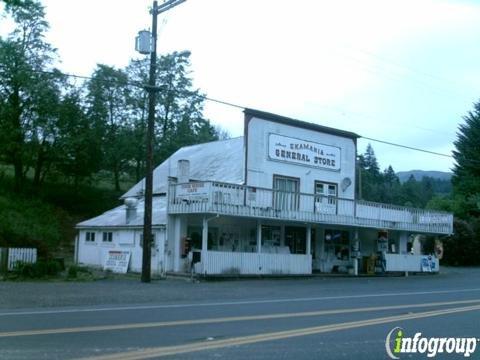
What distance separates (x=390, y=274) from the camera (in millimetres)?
34562

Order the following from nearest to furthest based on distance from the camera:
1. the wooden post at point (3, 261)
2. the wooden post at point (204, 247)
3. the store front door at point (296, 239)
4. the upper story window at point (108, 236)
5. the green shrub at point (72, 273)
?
1. the green shrub at point (72, 273)
2. the wooden post at point (3, 261)
3. the wooden post at point (204, 247)
4. the upper story window at point (108, 236)
5. the store front door at point (296, 239)

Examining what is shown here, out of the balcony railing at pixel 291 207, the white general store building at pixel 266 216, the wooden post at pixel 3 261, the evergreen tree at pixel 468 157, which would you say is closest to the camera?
the wooden post at pixel 3 261

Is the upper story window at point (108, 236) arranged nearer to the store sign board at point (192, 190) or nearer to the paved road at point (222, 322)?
the store sign board at point (192, 190)

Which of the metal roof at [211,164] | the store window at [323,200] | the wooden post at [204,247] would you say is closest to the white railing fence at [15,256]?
the wooden post at [204,247]

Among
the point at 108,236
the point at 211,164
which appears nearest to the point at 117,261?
the point at 108,236

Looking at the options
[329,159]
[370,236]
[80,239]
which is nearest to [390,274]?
[370,236]

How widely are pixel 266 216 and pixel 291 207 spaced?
91.6 inches

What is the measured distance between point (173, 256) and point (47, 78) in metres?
23.5

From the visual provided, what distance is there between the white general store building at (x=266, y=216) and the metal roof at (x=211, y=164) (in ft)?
0.27

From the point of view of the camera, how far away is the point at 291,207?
30125mm

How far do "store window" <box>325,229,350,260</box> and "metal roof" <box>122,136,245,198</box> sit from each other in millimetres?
6661

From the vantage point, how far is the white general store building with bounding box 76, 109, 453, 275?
27750mm

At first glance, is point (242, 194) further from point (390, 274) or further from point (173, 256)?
point (390, 274)

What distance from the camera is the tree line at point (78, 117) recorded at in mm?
45312
